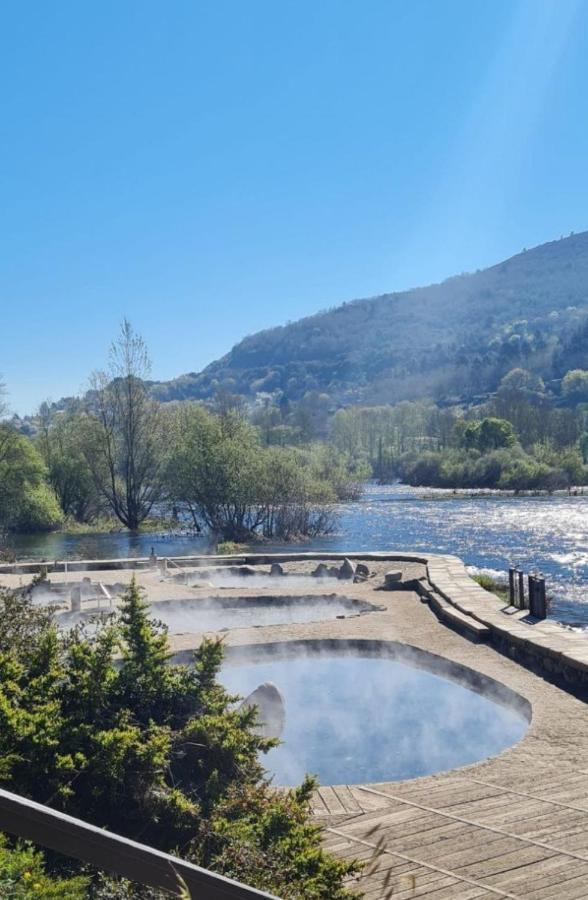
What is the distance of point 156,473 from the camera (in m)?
43.2

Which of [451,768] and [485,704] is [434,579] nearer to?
[485,704]

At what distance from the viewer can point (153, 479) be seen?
143 feet

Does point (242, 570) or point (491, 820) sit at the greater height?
point (491, 820)

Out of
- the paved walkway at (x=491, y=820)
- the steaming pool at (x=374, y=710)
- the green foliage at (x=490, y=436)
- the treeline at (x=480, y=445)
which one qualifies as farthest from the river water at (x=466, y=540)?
the green foliage at (x=490, y=436)

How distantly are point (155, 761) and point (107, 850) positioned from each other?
2.32 metres

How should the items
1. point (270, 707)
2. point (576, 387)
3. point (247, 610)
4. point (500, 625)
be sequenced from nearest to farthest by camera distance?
point (270, 707)
point (500, 625)
point (247, 610)
point (576, 387)

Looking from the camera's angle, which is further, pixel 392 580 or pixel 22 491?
pixel 22 491

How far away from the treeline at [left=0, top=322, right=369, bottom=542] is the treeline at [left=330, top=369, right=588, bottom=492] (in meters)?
23.6

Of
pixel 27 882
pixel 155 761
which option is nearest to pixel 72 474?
pixel 155 761

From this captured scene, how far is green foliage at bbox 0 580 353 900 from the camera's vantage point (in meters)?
3.98

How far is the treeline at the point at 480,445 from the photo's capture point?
6975 cm

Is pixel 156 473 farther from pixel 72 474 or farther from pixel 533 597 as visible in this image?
pixel 533 597

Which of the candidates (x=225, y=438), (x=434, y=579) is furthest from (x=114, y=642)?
(x=225, y=438)

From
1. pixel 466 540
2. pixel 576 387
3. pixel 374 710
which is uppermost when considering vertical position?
pixel 576 387
